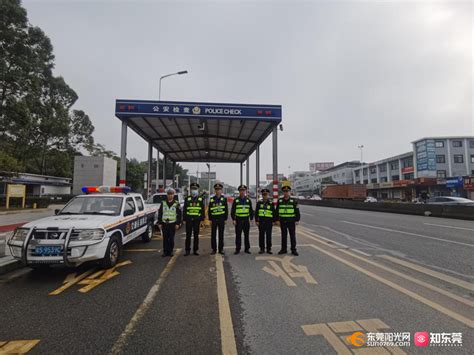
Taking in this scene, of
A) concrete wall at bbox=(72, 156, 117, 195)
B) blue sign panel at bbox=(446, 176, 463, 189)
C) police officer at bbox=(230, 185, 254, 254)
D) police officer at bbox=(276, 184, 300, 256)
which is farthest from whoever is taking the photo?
blue sign panel at bbox=(446, 176, 463, 189)

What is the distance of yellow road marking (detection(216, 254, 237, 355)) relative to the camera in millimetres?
2445

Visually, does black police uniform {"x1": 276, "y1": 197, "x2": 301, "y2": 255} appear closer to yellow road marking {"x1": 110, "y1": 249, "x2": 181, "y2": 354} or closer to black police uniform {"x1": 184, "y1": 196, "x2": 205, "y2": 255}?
black police uniform {"x1": 184, "y1": 196, "x2": 205, "y2": 255}

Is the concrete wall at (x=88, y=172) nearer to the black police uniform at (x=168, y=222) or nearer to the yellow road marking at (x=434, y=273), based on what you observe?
the black police uniform at (x=168, y=222)

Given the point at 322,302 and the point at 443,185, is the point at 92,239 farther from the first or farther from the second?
the point at 443,185

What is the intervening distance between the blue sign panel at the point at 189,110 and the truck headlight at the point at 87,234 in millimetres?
8724

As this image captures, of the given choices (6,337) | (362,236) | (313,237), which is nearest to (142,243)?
(6,337)

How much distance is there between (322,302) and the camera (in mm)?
3434

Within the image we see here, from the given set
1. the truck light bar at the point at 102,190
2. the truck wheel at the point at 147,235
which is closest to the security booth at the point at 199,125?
the truck wheel at the point at 147,235

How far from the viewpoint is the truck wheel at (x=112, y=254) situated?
4.84 metres

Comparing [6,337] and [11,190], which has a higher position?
[11,190]

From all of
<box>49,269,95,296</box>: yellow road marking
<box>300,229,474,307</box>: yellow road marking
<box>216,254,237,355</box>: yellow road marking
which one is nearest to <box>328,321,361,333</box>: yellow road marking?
<box>216,254,237,355</box>: yellow road marking

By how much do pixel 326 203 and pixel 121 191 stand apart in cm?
2685

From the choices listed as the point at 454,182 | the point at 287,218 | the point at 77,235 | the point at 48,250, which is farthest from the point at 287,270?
the point at 454,182

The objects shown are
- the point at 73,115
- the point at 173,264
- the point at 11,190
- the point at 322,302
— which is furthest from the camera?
the point at 73,115
